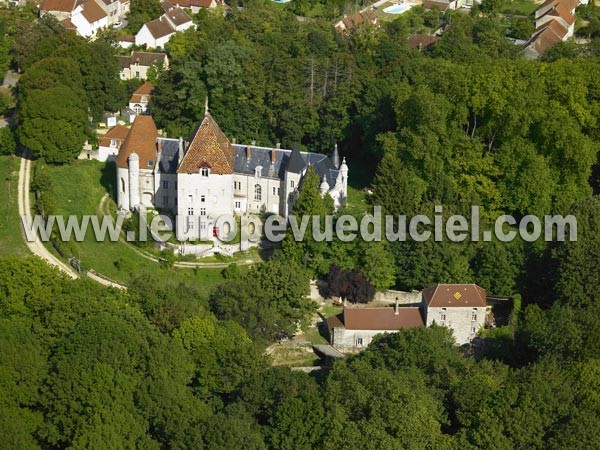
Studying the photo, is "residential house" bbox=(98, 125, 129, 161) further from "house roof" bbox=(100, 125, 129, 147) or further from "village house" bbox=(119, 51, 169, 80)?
"village house" bbox=(119, 51, 169, 80)

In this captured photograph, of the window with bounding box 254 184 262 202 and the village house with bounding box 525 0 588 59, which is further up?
the village house with bounding box 525 0 588 59

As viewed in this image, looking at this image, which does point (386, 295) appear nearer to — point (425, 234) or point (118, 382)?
point (425, 234)

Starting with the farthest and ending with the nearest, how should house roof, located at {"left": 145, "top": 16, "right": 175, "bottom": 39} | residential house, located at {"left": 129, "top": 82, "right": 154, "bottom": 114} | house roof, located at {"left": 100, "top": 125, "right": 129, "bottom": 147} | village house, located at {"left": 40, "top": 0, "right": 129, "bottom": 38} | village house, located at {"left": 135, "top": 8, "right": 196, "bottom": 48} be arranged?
village house, located at {"left": 40, "top": 0, "right": 129, "bottom": 38}
house roof, located at {"left": 145, "top": 16, "right": 175, "bottom": 39}
village house, located at {"left": 135, "top": 8, "right": 196, "bottom": 48}
residential house, located at {"left": 129, "top": 82, "right": 154, "bottom": 114}
house roof, located at {"left": 100, "top": 125, "right": 129, "bottom": 147}

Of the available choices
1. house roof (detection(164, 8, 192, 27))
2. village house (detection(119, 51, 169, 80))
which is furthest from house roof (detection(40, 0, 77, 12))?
village house (detection(119, 51, 169, 80))

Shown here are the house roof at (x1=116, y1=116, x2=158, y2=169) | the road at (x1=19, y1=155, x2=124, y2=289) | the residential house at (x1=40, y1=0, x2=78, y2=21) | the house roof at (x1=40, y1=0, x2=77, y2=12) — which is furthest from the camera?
the house roof at (x1=40, y1=0, x2=77, y2=12)

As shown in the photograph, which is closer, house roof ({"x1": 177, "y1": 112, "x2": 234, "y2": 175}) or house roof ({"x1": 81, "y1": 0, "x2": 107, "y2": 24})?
house roof ({"x1": 177, "y1": 112, "x2": 234, "y2": 175})

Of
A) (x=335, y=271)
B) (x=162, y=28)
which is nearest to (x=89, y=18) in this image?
(x=162, y=28)

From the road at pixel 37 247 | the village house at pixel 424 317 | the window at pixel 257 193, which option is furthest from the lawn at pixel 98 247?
the village house at pixel 424 317

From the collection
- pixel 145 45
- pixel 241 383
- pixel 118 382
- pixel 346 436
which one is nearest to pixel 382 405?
pixel 346 436
